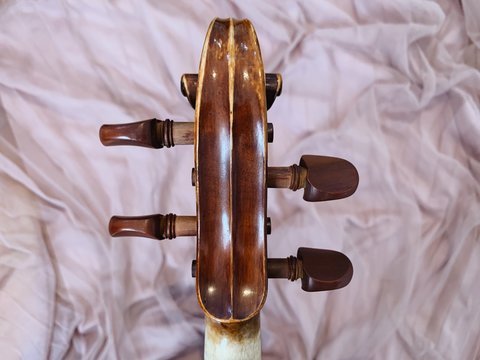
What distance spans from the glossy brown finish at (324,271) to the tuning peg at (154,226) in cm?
14

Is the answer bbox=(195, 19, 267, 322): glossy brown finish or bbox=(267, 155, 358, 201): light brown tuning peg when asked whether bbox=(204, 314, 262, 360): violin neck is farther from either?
bbox=(267, 155, 358, 201): light brown tuning peg

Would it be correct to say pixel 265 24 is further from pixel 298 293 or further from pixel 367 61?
pixel 298 293

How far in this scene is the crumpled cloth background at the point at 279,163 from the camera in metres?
0.77

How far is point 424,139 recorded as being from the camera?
0.85m

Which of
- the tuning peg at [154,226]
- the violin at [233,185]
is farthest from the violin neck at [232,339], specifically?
the tuning peg at [154,226]

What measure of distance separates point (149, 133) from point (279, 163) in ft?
1.37

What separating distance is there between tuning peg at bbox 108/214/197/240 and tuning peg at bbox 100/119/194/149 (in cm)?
9

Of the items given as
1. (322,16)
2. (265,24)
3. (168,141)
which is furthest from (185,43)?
(168,141)

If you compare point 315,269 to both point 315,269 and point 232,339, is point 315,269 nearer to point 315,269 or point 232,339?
point 315,269

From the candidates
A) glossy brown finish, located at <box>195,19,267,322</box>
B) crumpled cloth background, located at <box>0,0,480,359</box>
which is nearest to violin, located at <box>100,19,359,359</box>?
glossy brown finish, located at <box>195,19,267,322</box>

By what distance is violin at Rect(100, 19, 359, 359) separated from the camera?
1.31ft

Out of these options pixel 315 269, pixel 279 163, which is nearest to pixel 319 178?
pixel 315 269

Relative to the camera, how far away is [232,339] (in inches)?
19.5

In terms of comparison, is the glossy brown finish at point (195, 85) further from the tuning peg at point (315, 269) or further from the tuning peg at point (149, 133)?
the tuning peg at point (315, 269)
